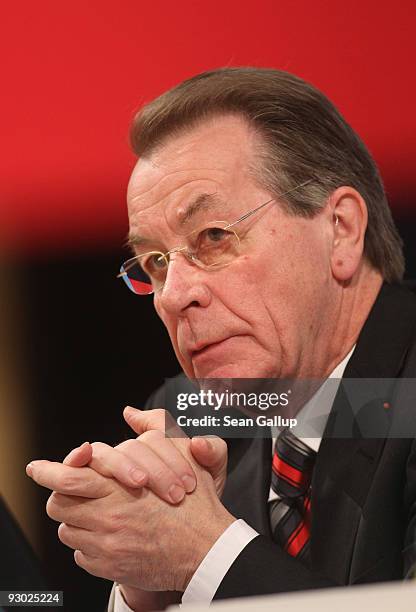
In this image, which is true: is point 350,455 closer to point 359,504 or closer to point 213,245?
point 359,504

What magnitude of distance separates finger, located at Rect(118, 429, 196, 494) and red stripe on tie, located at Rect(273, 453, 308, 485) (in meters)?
0.33

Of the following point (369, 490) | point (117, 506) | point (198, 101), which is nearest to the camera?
point (117, 506)

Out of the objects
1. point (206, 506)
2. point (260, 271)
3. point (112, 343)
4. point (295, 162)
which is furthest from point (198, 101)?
point (206, 506)

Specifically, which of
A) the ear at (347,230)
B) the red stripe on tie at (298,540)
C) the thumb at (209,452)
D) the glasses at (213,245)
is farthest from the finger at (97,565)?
the ear at (347,230)

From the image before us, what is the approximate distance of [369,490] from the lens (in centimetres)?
148

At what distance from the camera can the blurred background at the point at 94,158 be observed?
6.01ft

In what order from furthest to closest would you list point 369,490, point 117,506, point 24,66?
1. point 24,66
2. point 369,490
3. point 117,506

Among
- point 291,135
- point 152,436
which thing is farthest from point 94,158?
point 152,436

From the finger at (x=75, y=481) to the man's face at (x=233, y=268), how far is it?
1.12 feet

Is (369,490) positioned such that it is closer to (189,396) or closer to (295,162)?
(189,396)

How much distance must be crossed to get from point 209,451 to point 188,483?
2.7 inches

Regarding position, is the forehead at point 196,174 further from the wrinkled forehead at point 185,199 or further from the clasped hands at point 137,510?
the clasped hands at point 137,510

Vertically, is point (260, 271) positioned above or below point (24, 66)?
below

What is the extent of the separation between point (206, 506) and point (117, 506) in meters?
0.14
